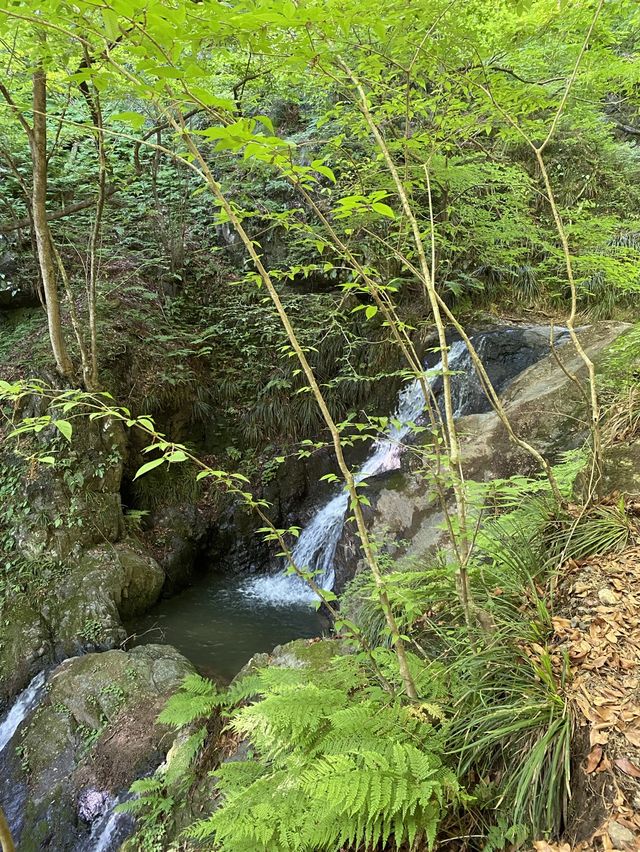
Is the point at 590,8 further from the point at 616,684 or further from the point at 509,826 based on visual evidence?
the point at 509,826

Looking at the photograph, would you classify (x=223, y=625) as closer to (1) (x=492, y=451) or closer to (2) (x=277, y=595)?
(2) (x=277, y=595)

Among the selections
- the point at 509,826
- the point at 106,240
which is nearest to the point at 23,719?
the point at 509,826

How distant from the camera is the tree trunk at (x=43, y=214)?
5.02 m

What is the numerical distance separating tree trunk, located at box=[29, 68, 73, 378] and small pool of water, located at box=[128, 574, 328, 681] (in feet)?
11.7

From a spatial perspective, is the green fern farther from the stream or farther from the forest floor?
the stream

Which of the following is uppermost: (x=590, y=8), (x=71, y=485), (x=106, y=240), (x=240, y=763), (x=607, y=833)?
(x=106, y=240)

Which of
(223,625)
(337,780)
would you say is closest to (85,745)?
(223,625)

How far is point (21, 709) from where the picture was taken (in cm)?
482

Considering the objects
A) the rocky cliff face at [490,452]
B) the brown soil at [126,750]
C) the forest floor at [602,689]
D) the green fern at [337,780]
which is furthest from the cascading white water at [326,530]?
the green fern at [337,780]

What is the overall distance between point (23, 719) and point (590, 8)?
7849 millimetres

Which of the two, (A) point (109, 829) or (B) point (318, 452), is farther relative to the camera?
(B) point (318, 452)

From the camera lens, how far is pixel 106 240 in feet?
28.7

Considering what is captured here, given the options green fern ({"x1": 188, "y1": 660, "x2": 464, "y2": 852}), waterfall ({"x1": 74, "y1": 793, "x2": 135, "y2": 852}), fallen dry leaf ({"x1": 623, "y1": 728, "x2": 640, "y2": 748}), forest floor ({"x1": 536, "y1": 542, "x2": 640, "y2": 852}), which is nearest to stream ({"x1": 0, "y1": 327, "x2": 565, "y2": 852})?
waterfall ({"x1": 74, "y1": 793, "x2": 135, "y2": 852})

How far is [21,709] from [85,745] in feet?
3.55
